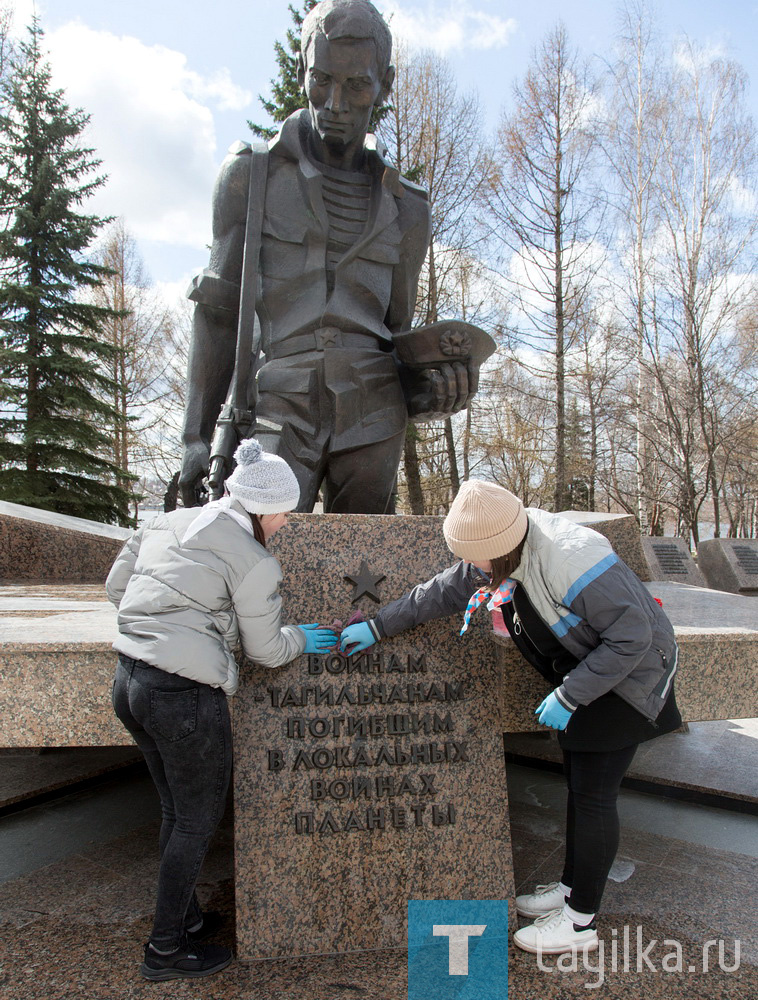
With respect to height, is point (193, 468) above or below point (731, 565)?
above

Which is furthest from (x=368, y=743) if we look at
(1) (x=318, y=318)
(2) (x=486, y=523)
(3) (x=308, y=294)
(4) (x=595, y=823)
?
(3) (x=308, y=294)

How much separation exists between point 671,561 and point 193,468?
7699 millimetres

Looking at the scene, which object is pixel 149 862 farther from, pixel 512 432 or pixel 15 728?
pixel 512 432

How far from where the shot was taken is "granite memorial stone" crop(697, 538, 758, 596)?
11297mm

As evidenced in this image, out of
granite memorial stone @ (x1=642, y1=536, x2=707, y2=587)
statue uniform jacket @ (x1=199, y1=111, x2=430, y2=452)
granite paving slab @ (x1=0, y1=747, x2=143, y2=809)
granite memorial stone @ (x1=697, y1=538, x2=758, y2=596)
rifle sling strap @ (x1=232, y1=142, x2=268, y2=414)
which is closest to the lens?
rifle sling strap @ (x1=232, y1=142, x2=268, y2=414)

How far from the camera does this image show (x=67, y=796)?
3.79 metres

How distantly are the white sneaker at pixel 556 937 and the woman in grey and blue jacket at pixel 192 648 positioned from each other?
0.92 m

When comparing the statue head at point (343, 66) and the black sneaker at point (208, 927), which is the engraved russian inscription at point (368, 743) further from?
the statue head at point (343, 66)

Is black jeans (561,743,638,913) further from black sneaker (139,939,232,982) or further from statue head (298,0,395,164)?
statue head (298,0,395,164)

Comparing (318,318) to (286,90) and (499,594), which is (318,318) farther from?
(286,90)

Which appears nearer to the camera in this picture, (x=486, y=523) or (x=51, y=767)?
(x=486, y=523)

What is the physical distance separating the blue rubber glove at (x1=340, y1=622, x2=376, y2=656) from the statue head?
2.41 meters

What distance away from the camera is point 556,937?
7.14ft

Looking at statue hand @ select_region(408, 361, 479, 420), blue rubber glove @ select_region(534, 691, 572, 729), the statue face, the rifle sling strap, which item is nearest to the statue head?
the statue face
